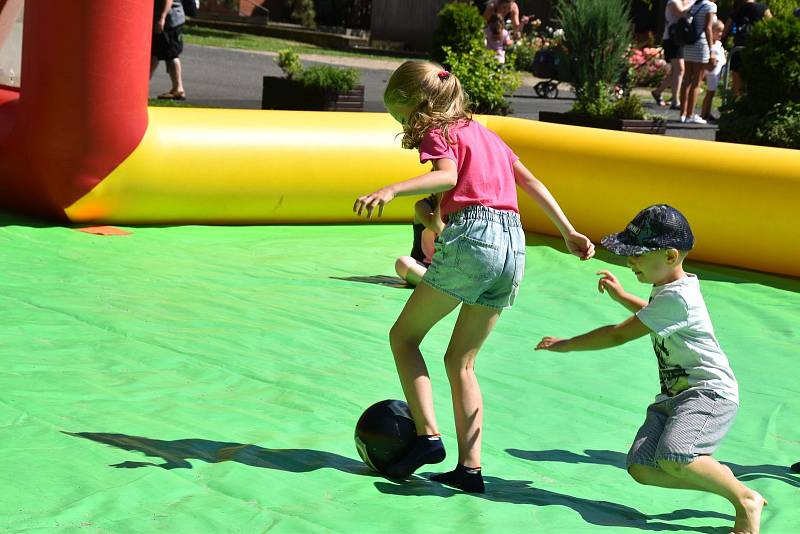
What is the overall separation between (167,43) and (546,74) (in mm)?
8932

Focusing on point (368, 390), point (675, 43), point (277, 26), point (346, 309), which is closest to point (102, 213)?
point (346, 309)

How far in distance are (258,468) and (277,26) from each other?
2848 cm

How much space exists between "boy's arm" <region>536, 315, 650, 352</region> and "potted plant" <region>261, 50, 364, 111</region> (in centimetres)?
961

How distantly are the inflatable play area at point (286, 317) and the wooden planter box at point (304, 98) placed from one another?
4.11m

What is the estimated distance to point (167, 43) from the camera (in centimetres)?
1278

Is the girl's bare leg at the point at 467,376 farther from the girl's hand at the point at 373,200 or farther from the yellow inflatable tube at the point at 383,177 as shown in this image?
the yellow inflatable tube at the point at 383,177

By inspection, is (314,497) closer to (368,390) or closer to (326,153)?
(368,390)

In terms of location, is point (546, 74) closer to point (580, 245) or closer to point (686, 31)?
point (686, 31)

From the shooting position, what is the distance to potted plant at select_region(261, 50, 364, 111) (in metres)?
13.0

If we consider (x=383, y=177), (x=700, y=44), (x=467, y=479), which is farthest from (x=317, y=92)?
(x=467, y=479)

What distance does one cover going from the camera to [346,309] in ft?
20.1

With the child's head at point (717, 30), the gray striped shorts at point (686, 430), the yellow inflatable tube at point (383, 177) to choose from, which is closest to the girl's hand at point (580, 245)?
the gray striped shorts at point (686, 430)

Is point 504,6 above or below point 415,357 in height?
above

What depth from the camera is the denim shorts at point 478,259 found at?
11.9ft
